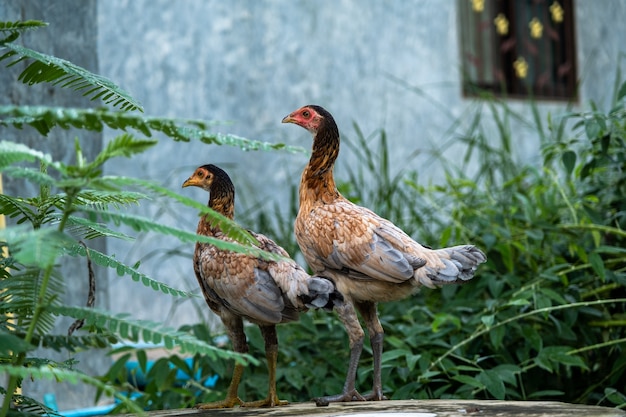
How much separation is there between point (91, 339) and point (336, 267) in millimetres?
915

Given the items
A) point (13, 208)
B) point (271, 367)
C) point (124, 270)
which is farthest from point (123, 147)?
point (271, 367)

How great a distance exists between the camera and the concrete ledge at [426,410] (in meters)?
2.04

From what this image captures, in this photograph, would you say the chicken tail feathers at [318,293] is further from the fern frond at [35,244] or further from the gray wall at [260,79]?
the gray wall at [260,79]

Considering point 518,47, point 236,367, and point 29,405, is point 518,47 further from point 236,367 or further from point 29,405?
point 29,405

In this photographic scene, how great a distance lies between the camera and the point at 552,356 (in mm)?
3268

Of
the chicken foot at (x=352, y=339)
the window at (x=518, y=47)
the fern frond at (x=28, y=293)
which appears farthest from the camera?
the window at (x=518, y=47)

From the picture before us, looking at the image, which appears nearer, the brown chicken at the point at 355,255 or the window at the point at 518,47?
the brown chicken at the point at 355,255

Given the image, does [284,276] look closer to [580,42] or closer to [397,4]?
[397,4]

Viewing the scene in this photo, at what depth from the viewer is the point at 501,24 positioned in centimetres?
754

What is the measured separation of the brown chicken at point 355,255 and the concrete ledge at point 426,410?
15 centimetres

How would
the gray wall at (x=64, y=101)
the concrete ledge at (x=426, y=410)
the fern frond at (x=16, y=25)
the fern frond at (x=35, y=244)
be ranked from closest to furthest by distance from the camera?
the fern frond at (x=35, y=244), the fern frond at (x=16, y=25), the concrete ledge at (x=426, y=410), the gray wall at (x=64, y=101)

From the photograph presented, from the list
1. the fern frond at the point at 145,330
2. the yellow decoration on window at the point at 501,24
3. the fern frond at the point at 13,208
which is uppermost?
the yellow decoration on window at the point at 501,24

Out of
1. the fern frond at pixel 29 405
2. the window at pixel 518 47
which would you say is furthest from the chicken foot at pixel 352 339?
the window at pixel 518 47

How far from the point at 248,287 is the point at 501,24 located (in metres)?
5.60
